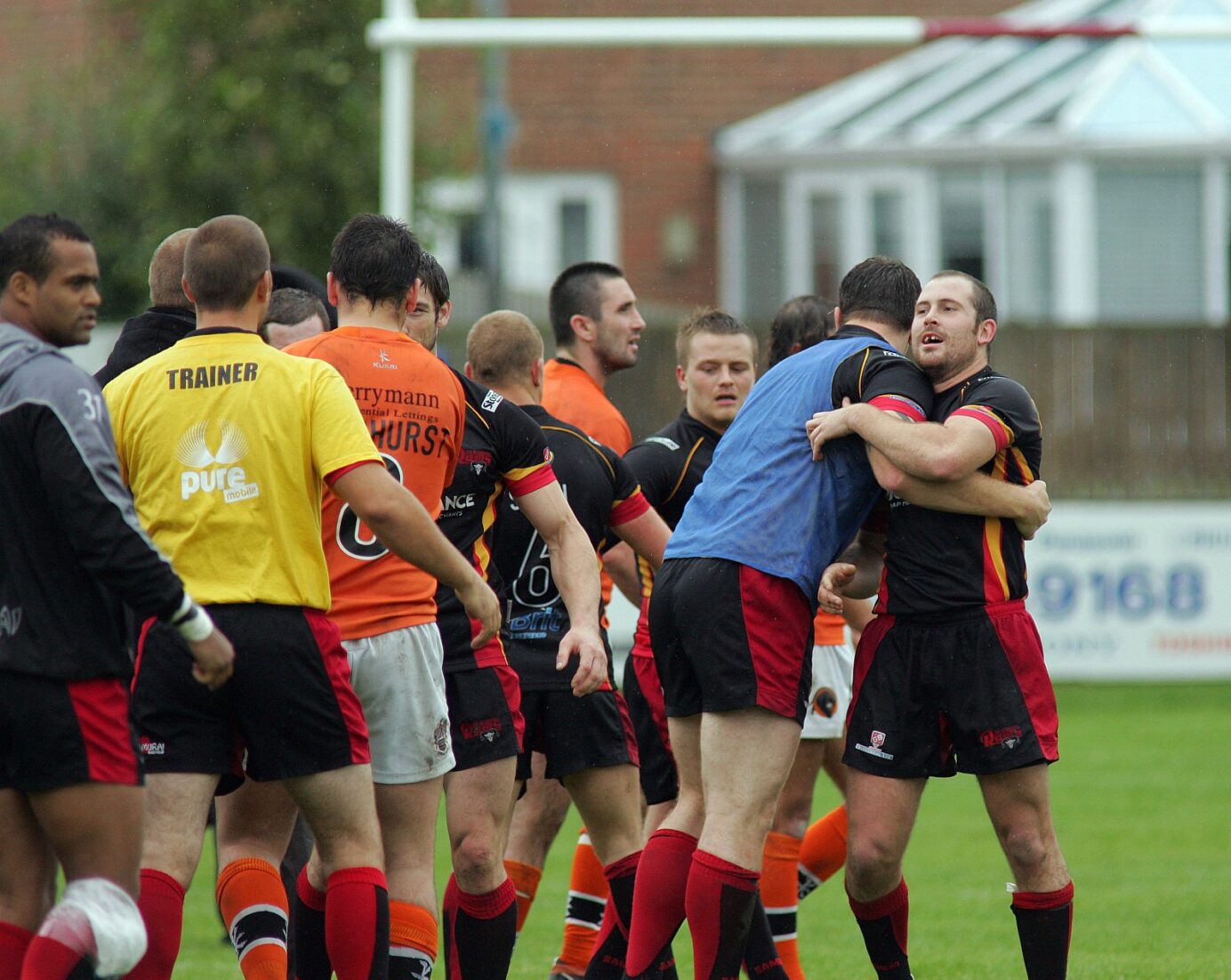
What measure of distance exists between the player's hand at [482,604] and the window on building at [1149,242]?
17515 mm

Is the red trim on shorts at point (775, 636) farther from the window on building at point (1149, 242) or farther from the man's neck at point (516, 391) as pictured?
the window on building at point (1149, 242)

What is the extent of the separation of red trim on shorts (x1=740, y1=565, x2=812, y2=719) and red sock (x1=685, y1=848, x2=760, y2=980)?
0.49 m

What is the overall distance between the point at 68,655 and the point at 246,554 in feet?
2.00

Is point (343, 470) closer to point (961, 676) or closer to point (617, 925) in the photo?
point (961, 676)

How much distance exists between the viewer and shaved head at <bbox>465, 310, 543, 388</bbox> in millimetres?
6059

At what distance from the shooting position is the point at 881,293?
549 centimetres

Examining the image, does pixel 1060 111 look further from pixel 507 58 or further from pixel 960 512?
pixel 960 512

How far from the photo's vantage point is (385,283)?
5109 mm

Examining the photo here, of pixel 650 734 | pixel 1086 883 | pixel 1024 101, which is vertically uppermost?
pixel 1024 101

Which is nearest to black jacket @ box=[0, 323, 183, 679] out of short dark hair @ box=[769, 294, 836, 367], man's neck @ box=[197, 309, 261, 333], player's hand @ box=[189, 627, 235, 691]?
player's hand @ box=[189, 627, 235, 691]

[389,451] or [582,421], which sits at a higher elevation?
[582,421]

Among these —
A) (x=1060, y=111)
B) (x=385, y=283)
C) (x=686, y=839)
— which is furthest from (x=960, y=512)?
(x=1060, y=111)

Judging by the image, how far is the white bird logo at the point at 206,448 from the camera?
452cm

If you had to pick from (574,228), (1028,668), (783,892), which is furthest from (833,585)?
(574,228)
